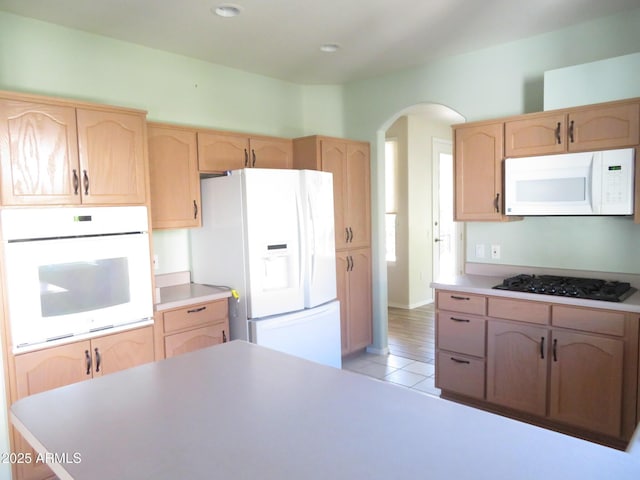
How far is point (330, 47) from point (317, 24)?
0.46m

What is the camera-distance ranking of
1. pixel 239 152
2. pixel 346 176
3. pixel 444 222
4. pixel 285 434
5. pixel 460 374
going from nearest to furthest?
pixel 285 434
pixel 460 374
pixel 239 152
pixel 346 176
pixel 444 222

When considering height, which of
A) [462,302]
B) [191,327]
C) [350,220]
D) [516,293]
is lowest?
[191,327]

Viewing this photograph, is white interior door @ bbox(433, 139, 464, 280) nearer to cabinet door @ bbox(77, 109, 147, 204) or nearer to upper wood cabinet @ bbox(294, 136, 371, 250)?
upper wood cabinet @ bbox(294, 136, 371, 250)

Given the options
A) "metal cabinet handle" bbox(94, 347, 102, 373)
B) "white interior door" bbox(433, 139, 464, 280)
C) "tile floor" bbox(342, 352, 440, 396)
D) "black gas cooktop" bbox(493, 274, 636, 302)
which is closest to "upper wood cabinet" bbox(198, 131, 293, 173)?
"metal cabinet handle" bbox(94, 347, 102, 373)

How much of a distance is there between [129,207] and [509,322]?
252cm

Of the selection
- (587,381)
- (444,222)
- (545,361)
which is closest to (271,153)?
(545,361)

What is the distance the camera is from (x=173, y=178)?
323cm

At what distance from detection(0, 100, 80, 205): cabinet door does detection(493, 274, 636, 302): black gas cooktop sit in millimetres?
2758

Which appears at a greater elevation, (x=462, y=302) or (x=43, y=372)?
(x=462, y=302)

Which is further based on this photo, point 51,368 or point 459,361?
point 459,361

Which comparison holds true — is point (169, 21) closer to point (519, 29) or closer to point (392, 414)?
point (519, 29)

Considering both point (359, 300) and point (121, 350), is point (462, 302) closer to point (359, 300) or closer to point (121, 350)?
point (359, 300)

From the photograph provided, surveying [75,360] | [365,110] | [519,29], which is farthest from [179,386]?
[365,110]

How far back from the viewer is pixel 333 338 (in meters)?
3.61
